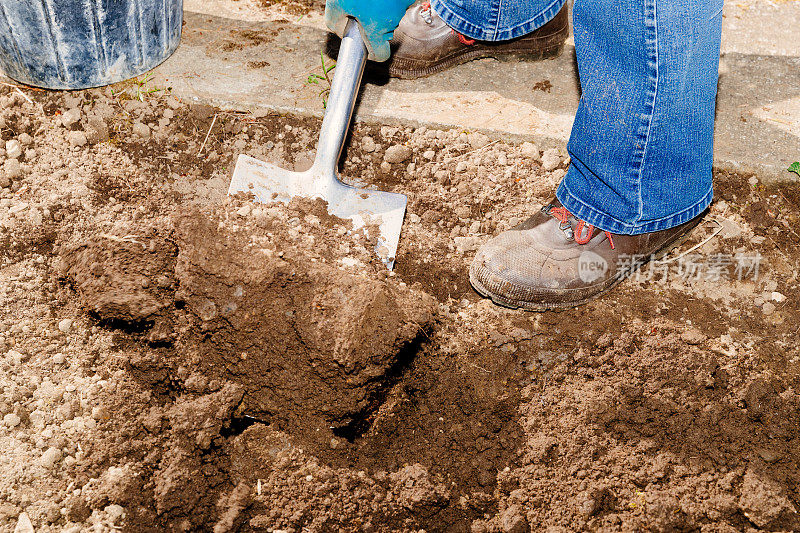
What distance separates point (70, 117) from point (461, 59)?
1.45 m

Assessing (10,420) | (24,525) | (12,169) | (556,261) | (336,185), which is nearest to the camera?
(24,525)

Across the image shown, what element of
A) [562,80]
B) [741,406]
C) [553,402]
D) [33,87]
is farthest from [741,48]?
[33,87]

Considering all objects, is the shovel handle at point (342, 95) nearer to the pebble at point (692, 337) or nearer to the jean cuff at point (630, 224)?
the jean cuff at point (630, 224)

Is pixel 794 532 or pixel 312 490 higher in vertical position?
pixel 794 532

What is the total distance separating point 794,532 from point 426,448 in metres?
0.87

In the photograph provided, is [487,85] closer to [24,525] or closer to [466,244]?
[466,244]

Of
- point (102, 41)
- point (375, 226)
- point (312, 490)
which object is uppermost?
point (102, 41)

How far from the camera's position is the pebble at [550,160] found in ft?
7.20

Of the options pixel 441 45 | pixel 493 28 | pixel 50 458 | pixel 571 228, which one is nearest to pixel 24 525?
pixel 50 458

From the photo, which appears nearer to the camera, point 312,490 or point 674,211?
point 312,490

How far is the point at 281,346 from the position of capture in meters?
1.68

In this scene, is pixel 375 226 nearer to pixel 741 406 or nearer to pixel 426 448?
pixel 426 448

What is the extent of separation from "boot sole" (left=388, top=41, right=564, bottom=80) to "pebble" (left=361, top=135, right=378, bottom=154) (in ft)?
1.08

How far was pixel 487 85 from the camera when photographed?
2.43 metres
